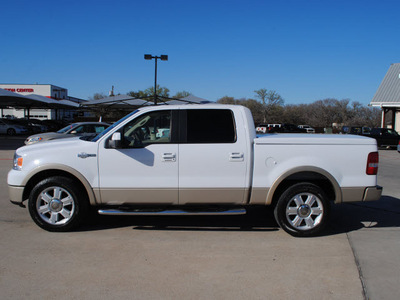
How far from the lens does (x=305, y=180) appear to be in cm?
533

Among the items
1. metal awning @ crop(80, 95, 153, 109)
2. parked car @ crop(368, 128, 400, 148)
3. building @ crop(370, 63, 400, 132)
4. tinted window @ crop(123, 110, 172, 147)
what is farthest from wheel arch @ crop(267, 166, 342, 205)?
building @ crop(370, 63, 400, 132)

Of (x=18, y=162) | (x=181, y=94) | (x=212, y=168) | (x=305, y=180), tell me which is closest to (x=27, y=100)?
(x=18, y=162)

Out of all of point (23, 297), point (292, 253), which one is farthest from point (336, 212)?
point (23, 297)

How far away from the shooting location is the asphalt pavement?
11.8 ft

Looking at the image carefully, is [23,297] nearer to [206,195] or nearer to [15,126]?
[206,195]

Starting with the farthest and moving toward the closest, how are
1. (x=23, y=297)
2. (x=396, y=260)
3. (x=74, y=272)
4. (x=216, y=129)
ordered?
(x=216, y=129), (x=396, y=260), (x=74, y=272), (x=23, y=297)

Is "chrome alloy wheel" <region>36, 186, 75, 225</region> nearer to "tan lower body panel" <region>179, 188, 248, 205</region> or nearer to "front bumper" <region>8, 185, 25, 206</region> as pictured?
"front bumper" <region>8, 185, 25, 206</region>

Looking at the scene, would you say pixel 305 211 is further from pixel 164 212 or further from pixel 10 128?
pixel 10 128

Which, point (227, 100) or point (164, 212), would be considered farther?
point (227, 100)

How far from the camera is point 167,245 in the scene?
4812 millimetres

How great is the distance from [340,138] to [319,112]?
6735cm

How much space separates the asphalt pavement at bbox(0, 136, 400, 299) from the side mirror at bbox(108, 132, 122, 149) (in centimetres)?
131

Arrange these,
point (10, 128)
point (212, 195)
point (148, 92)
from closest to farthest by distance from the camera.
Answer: point (212, 195)
point (10, 128)
point (148, 92)

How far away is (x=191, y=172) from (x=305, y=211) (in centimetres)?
175
